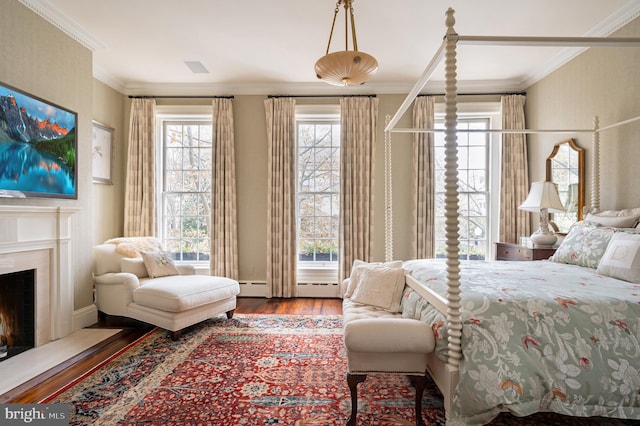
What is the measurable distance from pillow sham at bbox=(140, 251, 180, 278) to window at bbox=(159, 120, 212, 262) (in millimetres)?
1046

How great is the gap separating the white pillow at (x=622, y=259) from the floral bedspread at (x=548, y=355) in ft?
1.67

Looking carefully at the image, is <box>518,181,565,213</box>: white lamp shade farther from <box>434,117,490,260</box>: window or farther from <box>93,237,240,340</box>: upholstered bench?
<box>93,237,240,340</box>: upholstered bench

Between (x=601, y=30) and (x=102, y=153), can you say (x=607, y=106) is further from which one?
(x=102, y=153)

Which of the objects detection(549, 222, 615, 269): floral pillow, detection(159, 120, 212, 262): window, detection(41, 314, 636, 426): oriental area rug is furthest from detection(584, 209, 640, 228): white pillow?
detection(159, 120, 212, 262): window

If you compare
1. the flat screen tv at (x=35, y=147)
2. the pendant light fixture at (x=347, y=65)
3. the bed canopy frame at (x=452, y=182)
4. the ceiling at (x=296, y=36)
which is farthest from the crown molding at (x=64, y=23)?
the bed canopy frame at (x=452, y=182)

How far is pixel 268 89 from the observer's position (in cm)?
471

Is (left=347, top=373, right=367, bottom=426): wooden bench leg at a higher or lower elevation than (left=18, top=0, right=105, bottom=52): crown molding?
lower

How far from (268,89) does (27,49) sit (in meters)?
2.62

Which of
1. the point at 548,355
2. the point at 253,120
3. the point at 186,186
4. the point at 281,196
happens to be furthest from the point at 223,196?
the point at 548,355

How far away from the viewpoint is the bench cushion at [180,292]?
121 inches

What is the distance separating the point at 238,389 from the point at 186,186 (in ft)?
11.2

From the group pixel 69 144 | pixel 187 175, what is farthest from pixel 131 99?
pixel 69 144

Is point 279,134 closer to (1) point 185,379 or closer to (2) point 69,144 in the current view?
Answer: (2) point 69,144

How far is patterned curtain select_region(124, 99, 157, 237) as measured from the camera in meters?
4.62
